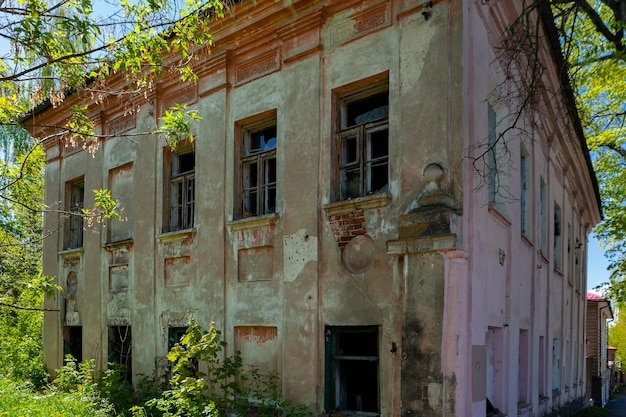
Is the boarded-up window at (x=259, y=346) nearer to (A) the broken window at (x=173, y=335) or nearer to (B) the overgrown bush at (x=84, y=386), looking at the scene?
(A) the broken window at (x=173, y=335)

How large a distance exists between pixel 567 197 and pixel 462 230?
991 cm

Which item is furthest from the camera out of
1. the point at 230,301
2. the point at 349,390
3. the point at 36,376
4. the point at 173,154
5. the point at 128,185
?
the point at 36,376

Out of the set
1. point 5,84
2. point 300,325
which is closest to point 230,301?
point 300,325

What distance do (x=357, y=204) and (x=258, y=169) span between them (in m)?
2.32

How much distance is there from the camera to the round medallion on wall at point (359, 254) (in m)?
7.54

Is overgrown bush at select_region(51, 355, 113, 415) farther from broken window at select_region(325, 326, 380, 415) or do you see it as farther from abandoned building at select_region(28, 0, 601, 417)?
broken window at select_region(325, 326, 380, 415)

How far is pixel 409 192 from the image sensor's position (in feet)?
23.6

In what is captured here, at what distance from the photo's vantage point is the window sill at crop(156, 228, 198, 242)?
992 cm

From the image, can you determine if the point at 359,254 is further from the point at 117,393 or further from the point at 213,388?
the point at 117,393

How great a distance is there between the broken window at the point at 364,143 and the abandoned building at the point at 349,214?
28mm

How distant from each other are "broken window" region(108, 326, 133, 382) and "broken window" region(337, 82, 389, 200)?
5894 millimetres

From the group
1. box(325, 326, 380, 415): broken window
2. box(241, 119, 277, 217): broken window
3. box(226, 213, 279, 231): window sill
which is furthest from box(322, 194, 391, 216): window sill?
box(325, 326, 380, 415): broken window

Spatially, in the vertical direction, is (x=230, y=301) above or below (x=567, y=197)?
below

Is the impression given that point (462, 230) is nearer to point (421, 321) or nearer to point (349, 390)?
point (421, 321)
